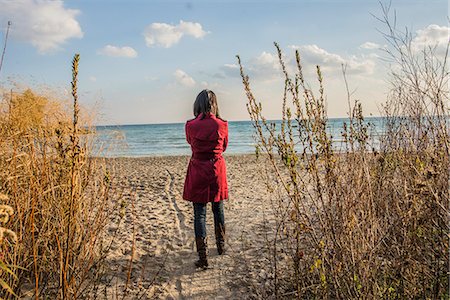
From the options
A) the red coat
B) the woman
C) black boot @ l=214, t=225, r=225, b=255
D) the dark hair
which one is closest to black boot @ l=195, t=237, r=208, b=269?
the woman

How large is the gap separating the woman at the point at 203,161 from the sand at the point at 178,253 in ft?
1.18

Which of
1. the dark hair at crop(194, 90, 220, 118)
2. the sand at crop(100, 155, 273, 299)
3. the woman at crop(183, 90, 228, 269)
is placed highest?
the dark hair at crop(194, 90, 220, 118)

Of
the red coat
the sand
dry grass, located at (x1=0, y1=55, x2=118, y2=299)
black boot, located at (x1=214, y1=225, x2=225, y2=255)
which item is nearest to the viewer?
dry grass, located at (x1=0, y1=55, x2=118, y2=299)

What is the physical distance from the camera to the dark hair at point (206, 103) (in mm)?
4273

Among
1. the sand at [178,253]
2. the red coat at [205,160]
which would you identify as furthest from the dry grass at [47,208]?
the red coat at [205,160]

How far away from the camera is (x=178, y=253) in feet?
15.8

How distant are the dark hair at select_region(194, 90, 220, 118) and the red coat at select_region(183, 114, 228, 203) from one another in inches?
2.9

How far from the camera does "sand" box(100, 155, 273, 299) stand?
3.75 m

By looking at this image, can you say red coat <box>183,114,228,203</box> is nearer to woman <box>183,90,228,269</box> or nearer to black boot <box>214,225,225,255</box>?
woman <box>183,90,228,269</box>

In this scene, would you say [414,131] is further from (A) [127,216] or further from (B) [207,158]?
(A) [127,216]

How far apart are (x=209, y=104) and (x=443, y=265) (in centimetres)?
286

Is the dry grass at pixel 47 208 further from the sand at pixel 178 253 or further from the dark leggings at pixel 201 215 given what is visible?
the dark leggings at pixel 201 215

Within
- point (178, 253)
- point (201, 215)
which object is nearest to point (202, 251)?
point (201, 215)

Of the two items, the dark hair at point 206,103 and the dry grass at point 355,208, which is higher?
the dark hair at point 206,103
